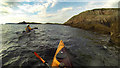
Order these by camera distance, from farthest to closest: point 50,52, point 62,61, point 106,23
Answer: point 106,23, point 50,52, point 62,61

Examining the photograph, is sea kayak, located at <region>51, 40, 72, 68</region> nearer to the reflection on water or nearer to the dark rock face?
the reflection on water

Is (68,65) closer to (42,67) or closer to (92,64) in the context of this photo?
(42,67)

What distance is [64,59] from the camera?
13.8 ft

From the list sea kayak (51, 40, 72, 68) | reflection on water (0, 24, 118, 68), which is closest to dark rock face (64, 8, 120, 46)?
reflection on water (0, 24, 118, 68)

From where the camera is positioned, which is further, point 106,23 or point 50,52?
point 106,23

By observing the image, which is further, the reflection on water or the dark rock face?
the dark rock face

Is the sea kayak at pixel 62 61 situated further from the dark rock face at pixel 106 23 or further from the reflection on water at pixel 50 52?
the dark rock face at pixel 106 23

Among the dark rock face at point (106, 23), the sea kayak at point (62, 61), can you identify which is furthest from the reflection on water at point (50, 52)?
the dark rock face at point (106, 23)

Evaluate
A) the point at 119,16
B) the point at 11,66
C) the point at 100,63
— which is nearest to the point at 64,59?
the point at 100,63

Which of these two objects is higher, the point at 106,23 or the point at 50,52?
the point at 106,23

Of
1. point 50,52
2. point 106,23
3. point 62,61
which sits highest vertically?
point 106,23

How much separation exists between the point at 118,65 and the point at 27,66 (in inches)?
320

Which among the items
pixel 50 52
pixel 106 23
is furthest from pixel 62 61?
pixel 106 23

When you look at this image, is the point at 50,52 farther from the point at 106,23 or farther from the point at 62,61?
the point at 106,23
